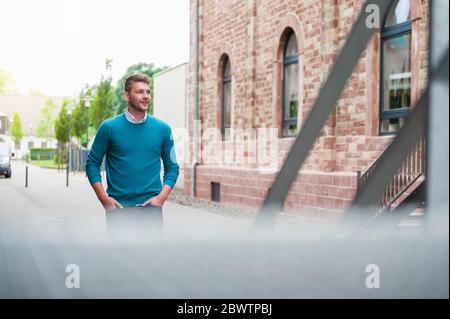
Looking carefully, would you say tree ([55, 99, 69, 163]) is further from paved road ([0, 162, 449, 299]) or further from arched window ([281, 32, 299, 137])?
arched window ([281, 32, 299, 137])

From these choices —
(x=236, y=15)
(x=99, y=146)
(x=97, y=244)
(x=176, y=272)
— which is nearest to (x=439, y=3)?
(x=176, y=272)

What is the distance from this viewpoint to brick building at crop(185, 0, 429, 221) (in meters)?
6.75

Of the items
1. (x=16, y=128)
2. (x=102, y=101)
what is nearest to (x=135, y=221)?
(x=102, y=101)

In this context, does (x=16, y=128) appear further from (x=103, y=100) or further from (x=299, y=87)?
(x=299, y=87)

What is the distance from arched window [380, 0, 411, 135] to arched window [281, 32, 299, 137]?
1.70 meters

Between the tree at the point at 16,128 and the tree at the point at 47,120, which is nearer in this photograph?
the tree at the point at 16,128

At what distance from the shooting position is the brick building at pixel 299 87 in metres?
6.75

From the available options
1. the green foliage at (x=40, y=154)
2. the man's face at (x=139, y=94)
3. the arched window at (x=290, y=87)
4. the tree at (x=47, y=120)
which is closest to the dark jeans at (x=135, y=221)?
the man's face at (x=139, y=94)

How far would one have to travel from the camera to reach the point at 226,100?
8.61 meters

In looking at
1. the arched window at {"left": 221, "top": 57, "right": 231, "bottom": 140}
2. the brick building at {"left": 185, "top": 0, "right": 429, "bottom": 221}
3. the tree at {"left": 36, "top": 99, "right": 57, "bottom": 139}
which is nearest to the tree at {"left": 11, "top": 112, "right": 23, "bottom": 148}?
the tree at {"left": 36, "top": 99, "right": 57, "bottom": 139}

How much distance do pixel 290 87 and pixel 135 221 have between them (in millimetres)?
6858

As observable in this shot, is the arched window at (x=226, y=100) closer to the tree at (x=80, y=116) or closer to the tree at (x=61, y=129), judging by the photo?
the tree at (x=80, y=116)

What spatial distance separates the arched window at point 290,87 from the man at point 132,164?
6.19m

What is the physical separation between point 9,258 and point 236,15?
9026 millimetres
